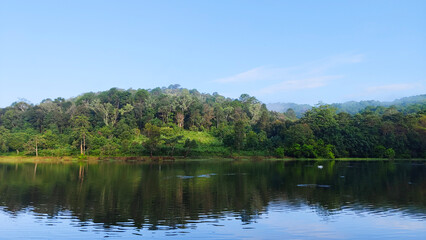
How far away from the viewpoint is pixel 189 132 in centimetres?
6894

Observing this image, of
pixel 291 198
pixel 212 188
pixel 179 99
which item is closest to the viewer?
pixel 291 198

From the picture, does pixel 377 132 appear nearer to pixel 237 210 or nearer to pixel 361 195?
pixel 361 195

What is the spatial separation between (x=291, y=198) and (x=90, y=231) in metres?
11.6

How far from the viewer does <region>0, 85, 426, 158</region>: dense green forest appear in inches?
2195

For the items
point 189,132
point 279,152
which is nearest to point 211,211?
point 279,152

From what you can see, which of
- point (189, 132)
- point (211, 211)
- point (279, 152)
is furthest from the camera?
point (189, 132)

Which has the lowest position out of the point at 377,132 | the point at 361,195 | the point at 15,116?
the point at 361,195

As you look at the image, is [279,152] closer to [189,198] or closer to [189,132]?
[189,132]

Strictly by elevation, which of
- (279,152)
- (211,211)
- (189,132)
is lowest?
(211,211)

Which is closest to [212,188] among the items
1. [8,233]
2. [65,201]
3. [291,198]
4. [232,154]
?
[291,198]

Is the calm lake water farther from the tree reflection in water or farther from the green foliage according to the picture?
the green foliage

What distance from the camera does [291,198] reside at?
62.0ft

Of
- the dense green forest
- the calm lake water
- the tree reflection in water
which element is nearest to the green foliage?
the dense green forest

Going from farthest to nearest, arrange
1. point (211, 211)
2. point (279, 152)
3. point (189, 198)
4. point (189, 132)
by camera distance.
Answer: point (189, 132) → point (279, 152) → point (189, 198) → point (211, 211)
